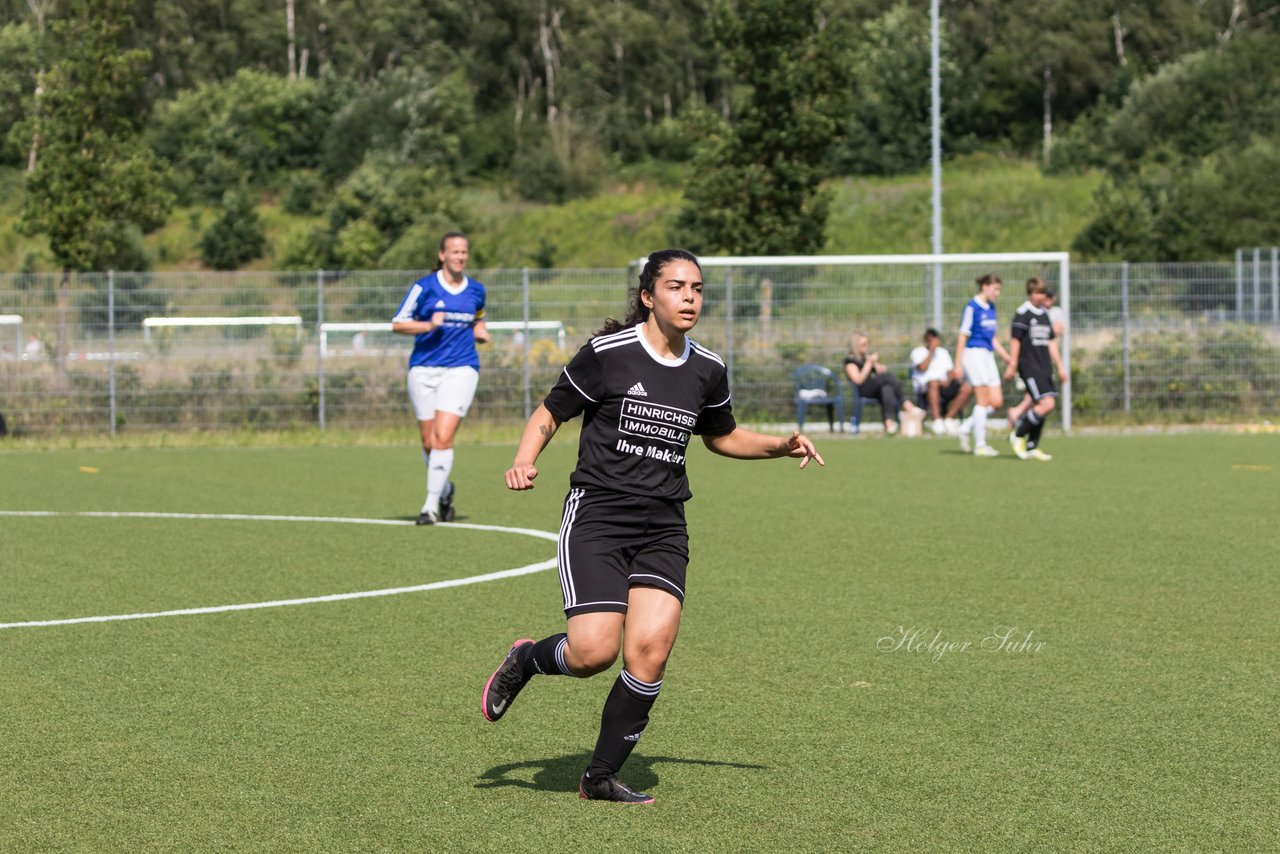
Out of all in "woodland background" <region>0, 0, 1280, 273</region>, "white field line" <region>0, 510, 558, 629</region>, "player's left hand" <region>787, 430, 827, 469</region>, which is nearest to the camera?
"player's left hand" <region>787, 430, 827, 469</region>

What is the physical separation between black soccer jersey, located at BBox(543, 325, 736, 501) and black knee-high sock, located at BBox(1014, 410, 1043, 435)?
14.8 metres

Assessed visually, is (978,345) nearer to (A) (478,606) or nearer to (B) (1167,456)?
(B) (1167,456)

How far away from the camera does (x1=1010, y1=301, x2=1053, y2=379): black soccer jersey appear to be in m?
19.5

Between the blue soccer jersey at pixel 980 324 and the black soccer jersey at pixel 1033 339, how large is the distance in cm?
61

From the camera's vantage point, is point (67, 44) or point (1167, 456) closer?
point (1167, 456)

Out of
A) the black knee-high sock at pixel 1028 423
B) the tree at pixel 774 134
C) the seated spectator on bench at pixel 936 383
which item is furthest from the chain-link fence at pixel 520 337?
the black knee-high sock at pixel 1028 423

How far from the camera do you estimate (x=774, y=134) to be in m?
32.0

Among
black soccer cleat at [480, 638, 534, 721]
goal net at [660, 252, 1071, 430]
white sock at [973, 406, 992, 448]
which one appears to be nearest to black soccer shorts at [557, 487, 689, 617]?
black soccer cleat at [480, 638, 534, 721]

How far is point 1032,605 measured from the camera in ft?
30.3

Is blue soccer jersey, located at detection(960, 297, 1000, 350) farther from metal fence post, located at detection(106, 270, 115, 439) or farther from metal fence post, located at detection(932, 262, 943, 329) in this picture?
metal fence post, located at detection(106, 270, 115, 439)

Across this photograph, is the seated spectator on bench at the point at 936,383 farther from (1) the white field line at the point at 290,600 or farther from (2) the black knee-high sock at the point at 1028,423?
(1) the white field line at the point at 290,600

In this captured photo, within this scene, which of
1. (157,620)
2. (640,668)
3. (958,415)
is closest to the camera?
(640,668)

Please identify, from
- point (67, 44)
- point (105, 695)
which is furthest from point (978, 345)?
point (67, 44)

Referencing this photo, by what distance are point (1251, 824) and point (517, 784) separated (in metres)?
2.17
